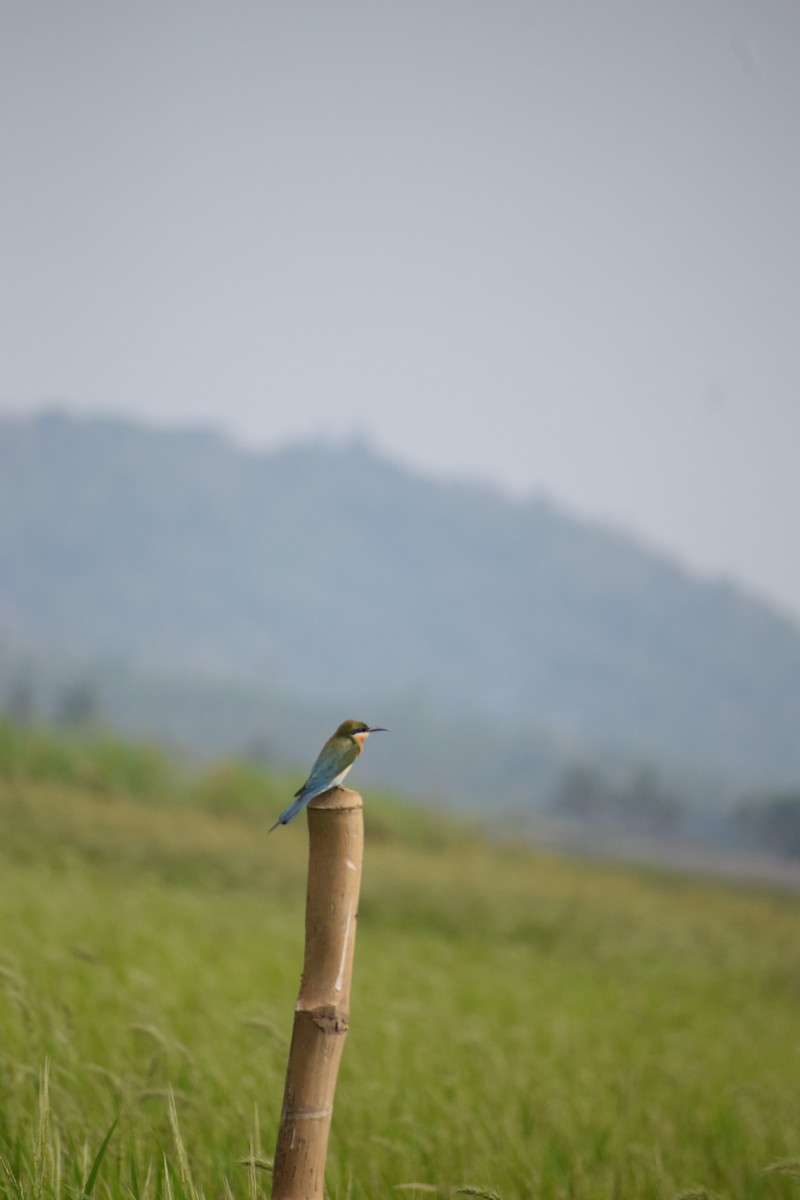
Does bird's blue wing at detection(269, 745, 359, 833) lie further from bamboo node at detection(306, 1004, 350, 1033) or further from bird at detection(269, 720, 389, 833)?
bamboo node at detection(306, 1004, 350, 1033)

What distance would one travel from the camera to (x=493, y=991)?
5.50 meters

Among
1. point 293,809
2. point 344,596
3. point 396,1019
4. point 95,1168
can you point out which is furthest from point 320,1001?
point 344,596

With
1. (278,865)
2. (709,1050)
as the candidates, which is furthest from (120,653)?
(709,1050)

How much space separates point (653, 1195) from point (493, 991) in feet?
9.32

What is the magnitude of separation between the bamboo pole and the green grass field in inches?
6.1

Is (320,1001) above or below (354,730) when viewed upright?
below

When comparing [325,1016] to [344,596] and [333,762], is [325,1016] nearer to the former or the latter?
[333,762]

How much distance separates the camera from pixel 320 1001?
5.38 ft

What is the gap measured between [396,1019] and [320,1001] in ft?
8.87

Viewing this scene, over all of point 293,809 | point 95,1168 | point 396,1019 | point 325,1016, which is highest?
point 293,809

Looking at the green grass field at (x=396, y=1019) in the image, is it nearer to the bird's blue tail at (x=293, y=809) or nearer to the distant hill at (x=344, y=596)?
the bird's blue tail at (x=293, y=809)

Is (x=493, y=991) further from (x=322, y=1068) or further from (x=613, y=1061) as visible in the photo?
(x=322, y=1068)

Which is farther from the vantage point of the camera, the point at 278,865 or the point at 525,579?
the point at 525,579

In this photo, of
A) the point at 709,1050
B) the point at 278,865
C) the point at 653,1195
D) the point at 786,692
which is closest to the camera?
the point at 653,1195
